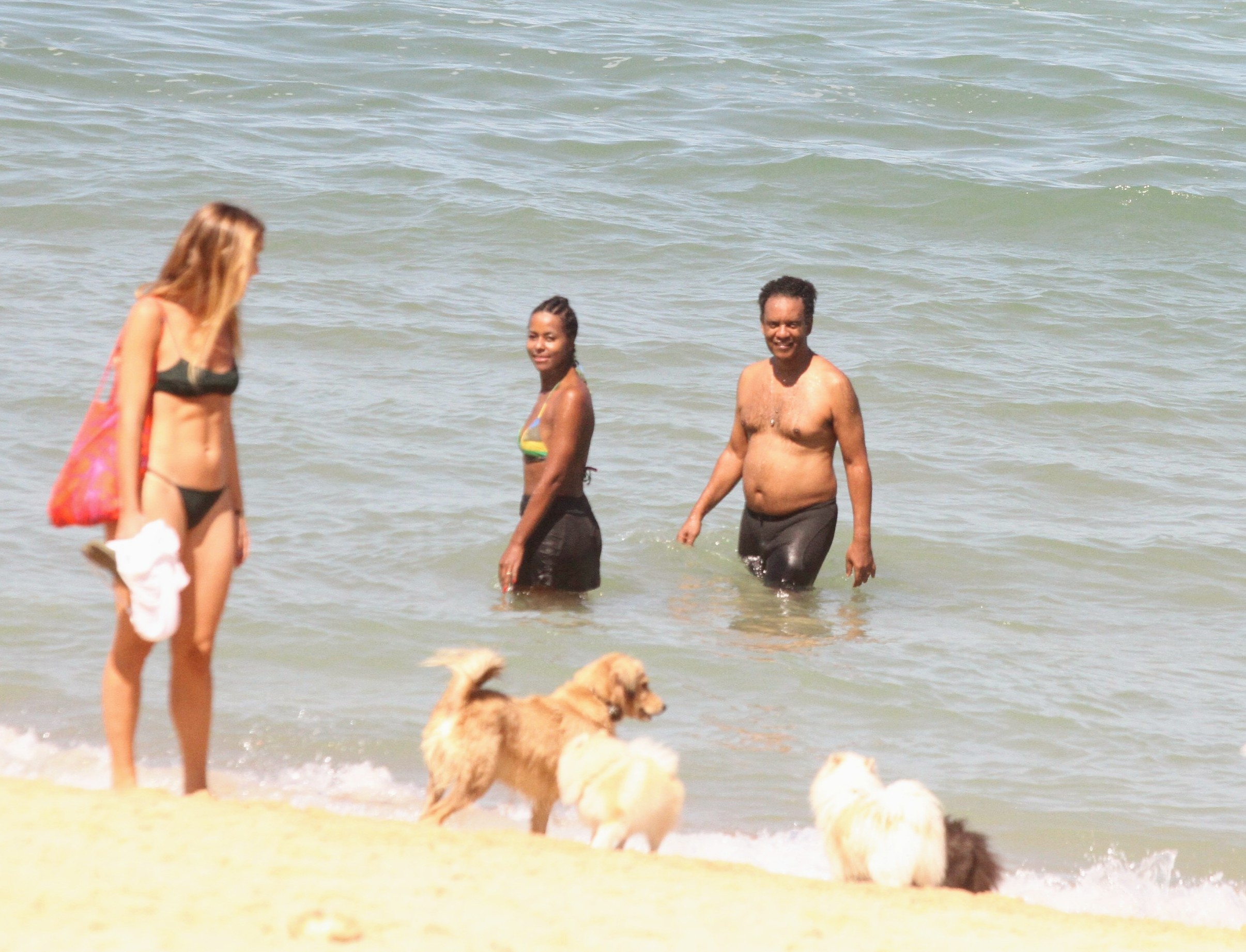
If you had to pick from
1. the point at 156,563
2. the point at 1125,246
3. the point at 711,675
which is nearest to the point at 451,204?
the point at 1125,246

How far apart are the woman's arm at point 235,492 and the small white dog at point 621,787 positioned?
1.23 meters

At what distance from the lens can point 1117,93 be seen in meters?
21.1

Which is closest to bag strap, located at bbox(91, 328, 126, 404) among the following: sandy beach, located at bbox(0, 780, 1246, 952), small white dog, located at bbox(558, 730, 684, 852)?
sandy beach, located at bbox(0, 780, 1246, 952)

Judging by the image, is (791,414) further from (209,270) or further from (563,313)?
(209,270)

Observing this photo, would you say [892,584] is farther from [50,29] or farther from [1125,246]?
[50,29]

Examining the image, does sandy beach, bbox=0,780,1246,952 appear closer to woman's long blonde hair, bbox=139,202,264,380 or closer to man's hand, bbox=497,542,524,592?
woman's long blonde hair, bbox=139,202,264,380

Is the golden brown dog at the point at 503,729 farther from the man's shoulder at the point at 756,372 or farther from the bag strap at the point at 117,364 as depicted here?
the man's shoulder at the point at 756,372

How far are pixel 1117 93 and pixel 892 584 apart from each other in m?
14.5

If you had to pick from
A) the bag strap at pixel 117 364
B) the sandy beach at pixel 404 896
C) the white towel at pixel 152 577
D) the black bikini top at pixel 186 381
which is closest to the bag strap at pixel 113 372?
the bag strap at pixel 117 364

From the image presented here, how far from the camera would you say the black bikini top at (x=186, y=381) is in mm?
4441

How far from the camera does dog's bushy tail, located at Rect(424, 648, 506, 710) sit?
16.0 ft

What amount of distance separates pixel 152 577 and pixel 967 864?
261 cm

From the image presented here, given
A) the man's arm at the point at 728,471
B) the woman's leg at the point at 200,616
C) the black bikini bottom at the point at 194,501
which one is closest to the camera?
the black bikini bottom at the point at 194,501

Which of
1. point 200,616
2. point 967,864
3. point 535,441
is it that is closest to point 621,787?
point 967,864
